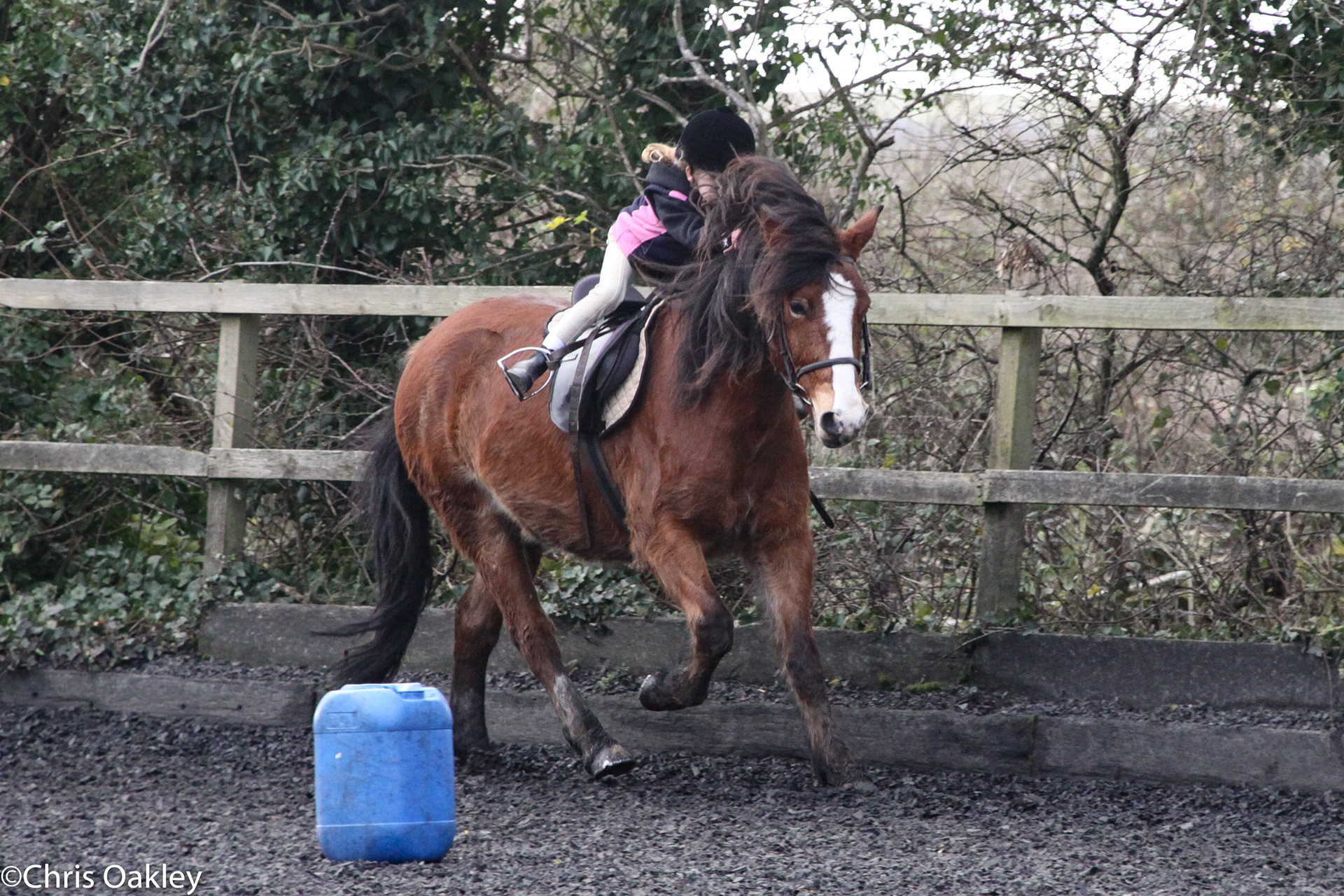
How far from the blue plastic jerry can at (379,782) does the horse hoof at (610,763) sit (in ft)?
3.18

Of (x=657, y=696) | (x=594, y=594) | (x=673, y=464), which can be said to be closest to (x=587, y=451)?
(x=673, y=464)

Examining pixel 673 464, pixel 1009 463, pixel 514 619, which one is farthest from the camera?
pixel 1009 463

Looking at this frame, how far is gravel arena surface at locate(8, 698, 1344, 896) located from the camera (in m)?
3.42

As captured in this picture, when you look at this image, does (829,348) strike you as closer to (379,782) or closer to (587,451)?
(587,451)

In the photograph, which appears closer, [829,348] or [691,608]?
[829,348]

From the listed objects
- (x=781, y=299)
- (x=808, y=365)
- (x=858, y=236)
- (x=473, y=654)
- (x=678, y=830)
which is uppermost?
(x=858, y=236)

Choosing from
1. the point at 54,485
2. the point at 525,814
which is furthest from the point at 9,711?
the point at 525,814

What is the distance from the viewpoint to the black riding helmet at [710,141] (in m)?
4.74

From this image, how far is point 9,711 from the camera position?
19.3 ft

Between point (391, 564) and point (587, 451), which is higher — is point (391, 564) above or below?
below

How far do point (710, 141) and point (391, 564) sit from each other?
223 centimetres

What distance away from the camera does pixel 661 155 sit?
16.0 feet

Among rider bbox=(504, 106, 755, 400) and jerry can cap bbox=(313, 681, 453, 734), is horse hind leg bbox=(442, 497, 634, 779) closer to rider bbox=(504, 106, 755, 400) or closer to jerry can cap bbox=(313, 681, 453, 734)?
rider bbox=(504, 106, 755, 400)

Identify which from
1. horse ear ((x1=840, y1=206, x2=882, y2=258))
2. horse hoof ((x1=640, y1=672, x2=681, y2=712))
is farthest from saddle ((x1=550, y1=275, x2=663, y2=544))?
horse ear ((x1=840, y1=206, x2=882, y2=258))
